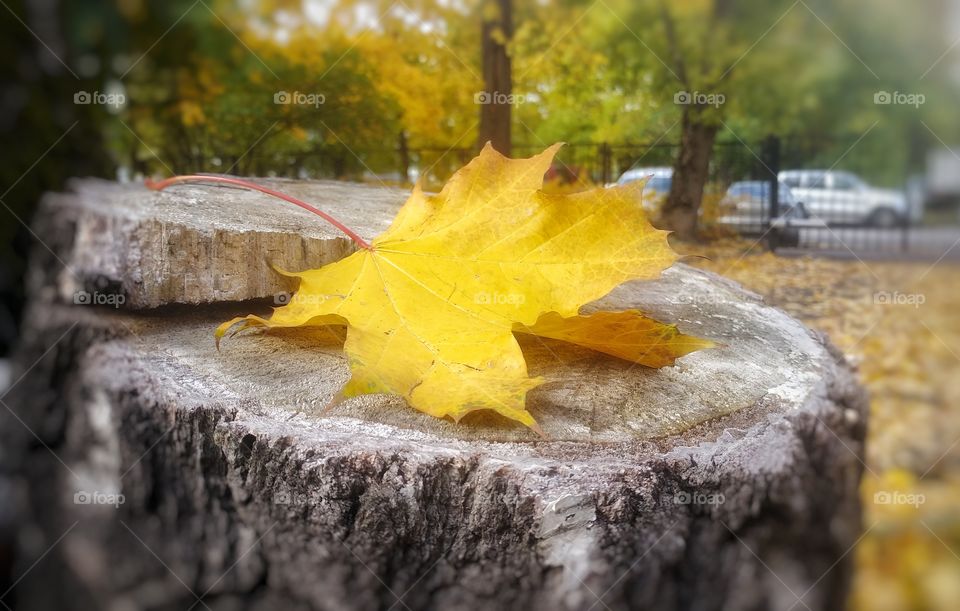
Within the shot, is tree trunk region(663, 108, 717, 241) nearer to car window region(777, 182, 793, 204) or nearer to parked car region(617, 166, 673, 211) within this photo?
parked car region(617, 166, 673, 211)

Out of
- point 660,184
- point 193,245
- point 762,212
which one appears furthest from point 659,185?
point 193,245

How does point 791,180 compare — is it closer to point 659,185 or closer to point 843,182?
point 843,182

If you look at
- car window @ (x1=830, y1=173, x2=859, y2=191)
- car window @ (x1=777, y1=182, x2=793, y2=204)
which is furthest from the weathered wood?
car window @ (x1=830, y1=173, x2=859, y2=191)

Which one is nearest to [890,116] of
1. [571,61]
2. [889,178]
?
[889,178]

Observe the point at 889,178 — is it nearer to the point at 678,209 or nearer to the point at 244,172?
the point at 678,209

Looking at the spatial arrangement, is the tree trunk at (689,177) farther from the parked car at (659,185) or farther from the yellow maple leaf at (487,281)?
the yellow maple leaf at (487,281)
